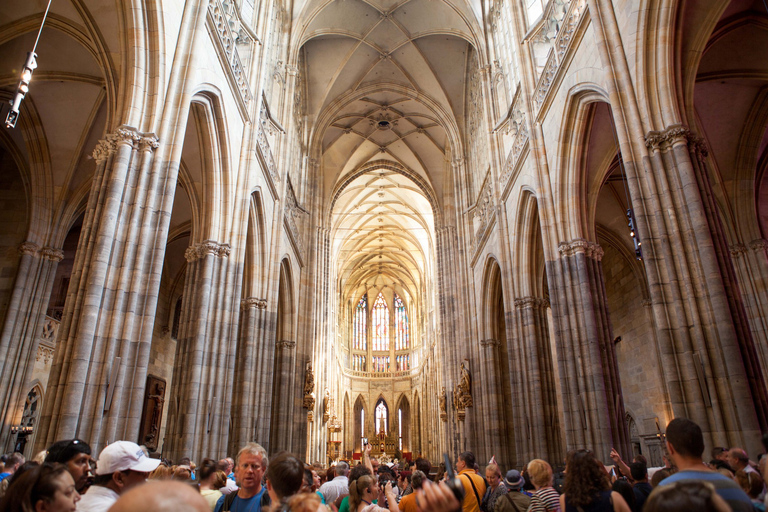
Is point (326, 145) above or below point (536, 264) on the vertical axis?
above

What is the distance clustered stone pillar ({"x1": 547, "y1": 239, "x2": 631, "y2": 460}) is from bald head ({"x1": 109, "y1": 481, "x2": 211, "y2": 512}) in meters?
9.77

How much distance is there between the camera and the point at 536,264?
14.9m

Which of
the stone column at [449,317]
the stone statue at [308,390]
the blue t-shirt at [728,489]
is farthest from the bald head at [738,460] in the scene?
the stone column at [449,317]

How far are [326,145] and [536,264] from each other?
16.3m

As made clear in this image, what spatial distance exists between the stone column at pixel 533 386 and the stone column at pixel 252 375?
7.07 metres

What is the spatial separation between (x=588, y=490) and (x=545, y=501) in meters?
1.13

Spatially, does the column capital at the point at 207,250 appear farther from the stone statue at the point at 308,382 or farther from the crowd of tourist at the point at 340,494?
the stone statue at the point at 308,382

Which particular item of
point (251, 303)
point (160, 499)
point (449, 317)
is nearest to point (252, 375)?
point (251, 303)

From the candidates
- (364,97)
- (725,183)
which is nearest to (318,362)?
(364,97)

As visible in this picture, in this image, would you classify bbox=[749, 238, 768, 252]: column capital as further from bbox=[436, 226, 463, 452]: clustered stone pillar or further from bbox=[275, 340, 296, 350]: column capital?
bbox=[275, 340, 296, 350]: column capital

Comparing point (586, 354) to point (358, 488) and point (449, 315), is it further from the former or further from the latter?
point (449, 315)

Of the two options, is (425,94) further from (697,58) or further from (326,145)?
(697,58)

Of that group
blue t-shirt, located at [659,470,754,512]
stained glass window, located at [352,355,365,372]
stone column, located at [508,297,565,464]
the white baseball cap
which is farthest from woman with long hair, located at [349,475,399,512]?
stained glass window, located at [352,355,365,372]

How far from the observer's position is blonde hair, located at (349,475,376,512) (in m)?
3.94
